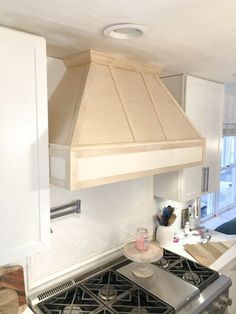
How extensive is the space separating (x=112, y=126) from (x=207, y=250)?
1463 millimetres

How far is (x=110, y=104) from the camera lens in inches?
51.4

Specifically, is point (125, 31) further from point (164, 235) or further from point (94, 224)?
point (164, 235)

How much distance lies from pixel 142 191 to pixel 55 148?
3.87 ft

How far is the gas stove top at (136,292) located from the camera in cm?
140

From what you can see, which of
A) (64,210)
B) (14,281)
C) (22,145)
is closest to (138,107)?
(22,145)

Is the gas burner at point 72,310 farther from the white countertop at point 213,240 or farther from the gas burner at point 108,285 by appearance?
the white countertop at point 213,240

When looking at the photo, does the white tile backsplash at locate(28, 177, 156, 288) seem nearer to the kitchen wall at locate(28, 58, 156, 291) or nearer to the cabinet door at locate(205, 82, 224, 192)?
the kitchen wall at locate(28, 58, 156, 291)

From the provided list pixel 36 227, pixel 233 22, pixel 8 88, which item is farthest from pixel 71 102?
pixel 233 22

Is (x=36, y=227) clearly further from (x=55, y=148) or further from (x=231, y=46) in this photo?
(x=231, y=46)

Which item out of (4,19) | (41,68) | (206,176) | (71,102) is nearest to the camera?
(4,19)

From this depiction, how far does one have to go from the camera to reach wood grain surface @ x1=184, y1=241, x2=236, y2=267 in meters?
1.97

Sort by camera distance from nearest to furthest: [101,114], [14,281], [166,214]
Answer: [101,114] < [14,281] < [166,214]

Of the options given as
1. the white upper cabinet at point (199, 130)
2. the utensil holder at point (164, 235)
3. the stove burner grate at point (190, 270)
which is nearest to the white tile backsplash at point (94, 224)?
the utensil holder at point (164, 235)

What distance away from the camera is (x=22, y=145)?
1.07 m
